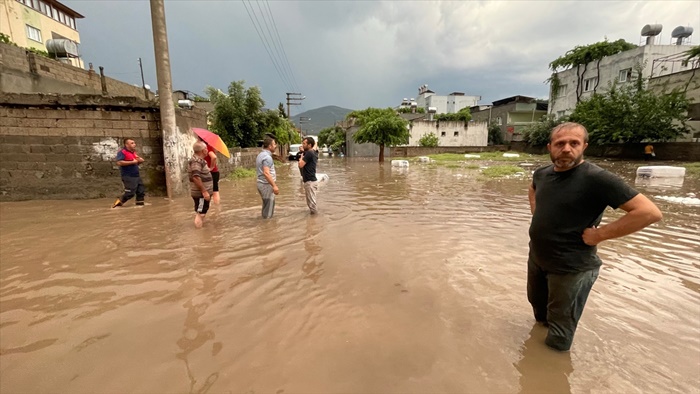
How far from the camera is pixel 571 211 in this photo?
2.17 m

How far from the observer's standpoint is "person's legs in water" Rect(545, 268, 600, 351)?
2244 millimetres

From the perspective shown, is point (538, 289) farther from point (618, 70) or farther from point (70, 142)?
point (618, 70)

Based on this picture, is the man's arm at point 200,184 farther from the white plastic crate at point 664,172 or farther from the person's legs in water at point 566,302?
the white plastic crate at point 664,172

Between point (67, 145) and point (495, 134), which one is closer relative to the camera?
point (67, 145)

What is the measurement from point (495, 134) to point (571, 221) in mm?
46985

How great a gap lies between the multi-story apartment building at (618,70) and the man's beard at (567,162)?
3058 centimetres

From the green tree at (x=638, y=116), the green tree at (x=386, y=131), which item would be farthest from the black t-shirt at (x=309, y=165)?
the green tree at (x=638, y=116)

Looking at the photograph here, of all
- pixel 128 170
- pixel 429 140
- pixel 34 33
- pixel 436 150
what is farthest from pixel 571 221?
pixel 34 33

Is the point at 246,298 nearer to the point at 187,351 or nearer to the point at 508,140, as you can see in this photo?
the point at 187,351

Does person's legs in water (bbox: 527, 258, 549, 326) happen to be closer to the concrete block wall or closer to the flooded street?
the flooded street

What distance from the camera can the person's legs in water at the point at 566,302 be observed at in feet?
7.36

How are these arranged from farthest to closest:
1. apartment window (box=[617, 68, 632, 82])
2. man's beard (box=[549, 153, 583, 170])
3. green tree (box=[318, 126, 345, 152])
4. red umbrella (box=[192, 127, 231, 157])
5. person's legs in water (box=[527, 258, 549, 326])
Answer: green tree (box=[318, 126, 345, 152]) < apartment window (box=[617, 68, 632, 82]) < red umbrella (box=[192, 127, 231, 157]) < person's legs in water (box=[527, 258, 549, 326]) < man's beard (box=[549, 153, 583, 170])

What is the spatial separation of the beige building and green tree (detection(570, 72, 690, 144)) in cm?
4151

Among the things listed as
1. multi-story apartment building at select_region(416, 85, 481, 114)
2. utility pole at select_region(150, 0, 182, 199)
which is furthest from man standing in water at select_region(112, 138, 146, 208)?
multi-story apartment building at select_region(416, 85, 481, 114)
